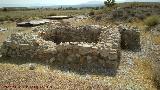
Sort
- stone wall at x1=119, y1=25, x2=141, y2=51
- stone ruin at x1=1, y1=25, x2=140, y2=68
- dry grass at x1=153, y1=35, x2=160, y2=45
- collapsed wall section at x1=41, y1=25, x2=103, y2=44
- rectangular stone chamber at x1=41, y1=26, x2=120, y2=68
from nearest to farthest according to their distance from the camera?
rectangular stone chamber at x1=41, y1=26, x2=120, y2=68 < stone ruin at x1=1, y1=25, x2=140, y2=68 < stone wall at x1=119, y1=25, x2=141, y2=51 < collapsed wall section at x1=41, y1=25, x2=103, y2=44 < dry grass at x1=153, y1=35, x2=160, y2=45

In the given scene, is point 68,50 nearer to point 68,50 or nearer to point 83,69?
point 68,50

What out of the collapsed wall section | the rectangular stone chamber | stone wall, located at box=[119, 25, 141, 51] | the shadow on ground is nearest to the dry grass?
stone wall, located at box=[119, 25, 141, 51]

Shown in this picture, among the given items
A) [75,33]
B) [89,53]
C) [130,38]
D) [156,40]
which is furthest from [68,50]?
[156,40]

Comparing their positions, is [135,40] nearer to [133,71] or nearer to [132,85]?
[133,71]

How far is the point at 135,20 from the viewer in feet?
99.5

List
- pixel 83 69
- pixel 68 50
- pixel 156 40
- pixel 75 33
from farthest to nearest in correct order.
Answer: pixel 156 40 → pixel 75 33 → pixel 68 50 → pixel 83 69

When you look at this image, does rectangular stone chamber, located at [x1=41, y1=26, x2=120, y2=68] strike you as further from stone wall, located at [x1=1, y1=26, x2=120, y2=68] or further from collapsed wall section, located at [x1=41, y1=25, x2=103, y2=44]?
collapsed wall section, located at [x1=41, y1=25, x2=103, y2=44]

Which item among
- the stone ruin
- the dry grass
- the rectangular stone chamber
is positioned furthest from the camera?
the dry grass

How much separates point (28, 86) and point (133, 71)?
468 cm

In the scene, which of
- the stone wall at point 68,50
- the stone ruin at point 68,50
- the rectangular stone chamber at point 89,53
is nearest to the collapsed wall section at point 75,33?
the stone ruin at point 68,50

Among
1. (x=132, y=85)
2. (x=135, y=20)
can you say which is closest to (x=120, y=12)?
(x=135, y=20)

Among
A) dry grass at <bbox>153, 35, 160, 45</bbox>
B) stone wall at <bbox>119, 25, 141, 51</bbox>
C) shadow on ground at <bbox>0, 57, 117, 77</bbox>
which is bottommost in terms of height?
shadow on ground at <bbox>0, 57, 117, 77</bbox>

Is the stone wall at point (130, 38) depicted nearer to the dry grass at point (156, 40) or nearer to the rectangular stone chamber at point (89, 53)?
the dry grass at point (156, 40)

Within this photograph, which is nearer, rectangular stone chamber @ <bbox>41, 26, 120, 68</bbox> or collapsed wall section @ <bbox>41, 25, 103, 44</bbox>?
rectangular stone chamber @ <bbox>41, 26, 120, 68</bbox>
